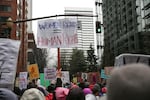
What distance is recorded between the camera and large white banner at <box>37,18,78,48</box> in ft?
48.6

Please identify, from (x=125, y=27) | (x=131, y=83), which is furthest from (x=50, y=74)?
(x=125, y=27)

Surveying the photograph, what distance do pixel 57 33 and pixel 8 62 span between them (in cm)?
959

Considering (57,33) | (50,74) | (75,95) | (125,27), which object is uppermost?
(125,27)

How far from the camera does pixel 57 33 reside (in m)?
14.9

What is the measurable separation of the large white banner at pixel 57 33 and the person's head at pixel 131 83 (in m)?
12.9

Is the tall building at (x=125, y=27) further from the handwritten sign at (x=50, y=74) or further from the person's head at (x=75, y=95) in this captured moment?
the person's head at (x=75, y=95)

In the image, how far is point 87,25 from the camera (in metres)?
171

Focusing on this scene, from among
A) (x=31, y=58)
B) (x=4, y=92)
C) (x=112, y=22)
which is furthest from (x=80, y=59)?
(x=4, y=92)

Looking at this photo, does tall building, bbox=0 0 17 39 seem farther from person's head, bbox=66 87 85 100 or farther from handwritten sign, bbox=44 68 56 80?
person's head, bbox=66 87 85 100

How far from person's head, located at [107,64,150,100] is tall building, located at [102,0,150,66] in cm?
4995

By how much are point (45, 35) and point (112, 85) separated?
13426 mm

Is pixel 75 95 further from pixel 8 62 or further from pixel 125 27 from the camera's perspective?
pixel 125 27

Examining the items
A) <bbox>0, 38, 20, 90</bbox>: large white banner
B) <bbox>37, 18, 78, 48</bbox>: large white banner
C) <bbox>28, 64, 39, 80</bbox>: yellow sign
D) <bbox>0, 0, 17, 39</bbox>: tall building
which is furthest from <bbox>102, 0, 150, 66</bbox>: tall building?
<bbox>0, 38, 20, 90</bbox>: large white banner

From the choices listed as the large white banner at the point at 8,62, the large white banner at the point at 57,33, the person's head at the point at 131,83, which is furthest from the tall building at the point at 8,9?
the person's head at the point at 131,83
